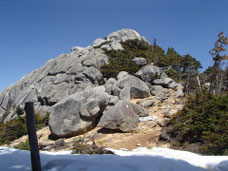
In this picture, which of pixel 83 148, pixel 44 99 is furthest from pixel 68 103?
pixel 44 99

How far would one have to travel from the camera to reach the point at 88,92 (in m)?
11.1

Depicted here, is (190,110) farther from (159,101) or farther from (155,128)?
(159,101)

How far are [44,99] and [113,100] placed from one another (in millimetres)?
10868

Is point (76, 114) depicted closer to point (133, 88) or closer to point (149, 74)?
point (133, 88)

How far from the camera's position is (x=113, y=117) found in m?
8.84

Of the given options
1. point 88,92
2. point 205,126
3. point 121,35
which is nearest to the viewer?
point 205,126

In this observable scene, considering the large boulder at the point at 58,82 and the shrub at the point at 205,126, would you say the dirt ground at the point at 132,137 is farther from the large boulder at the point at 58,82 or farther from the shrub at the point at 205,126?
the large boulder at the point at 58,82

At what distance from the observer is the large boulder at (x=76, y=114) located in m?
9.67

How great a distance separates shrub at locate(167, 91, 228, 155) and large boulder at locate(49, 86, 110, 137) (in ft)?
15.7

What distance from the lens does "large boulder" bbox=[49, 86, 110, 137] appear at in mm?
9672

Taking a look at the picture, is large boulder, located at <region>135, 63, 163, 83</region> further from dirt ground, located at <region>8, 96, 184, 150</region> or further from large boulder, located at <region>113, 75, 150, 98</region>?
dirt ground, located at <region>8, 96, 184, 150</region>

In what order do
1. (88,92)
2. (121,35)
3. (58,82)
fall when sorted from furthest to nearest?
(121,35), (58,82), (88,92)

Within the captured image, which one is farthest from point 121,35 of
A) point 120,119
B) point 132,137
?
point 132,137

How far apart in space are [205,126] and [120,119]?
13.7 feet
